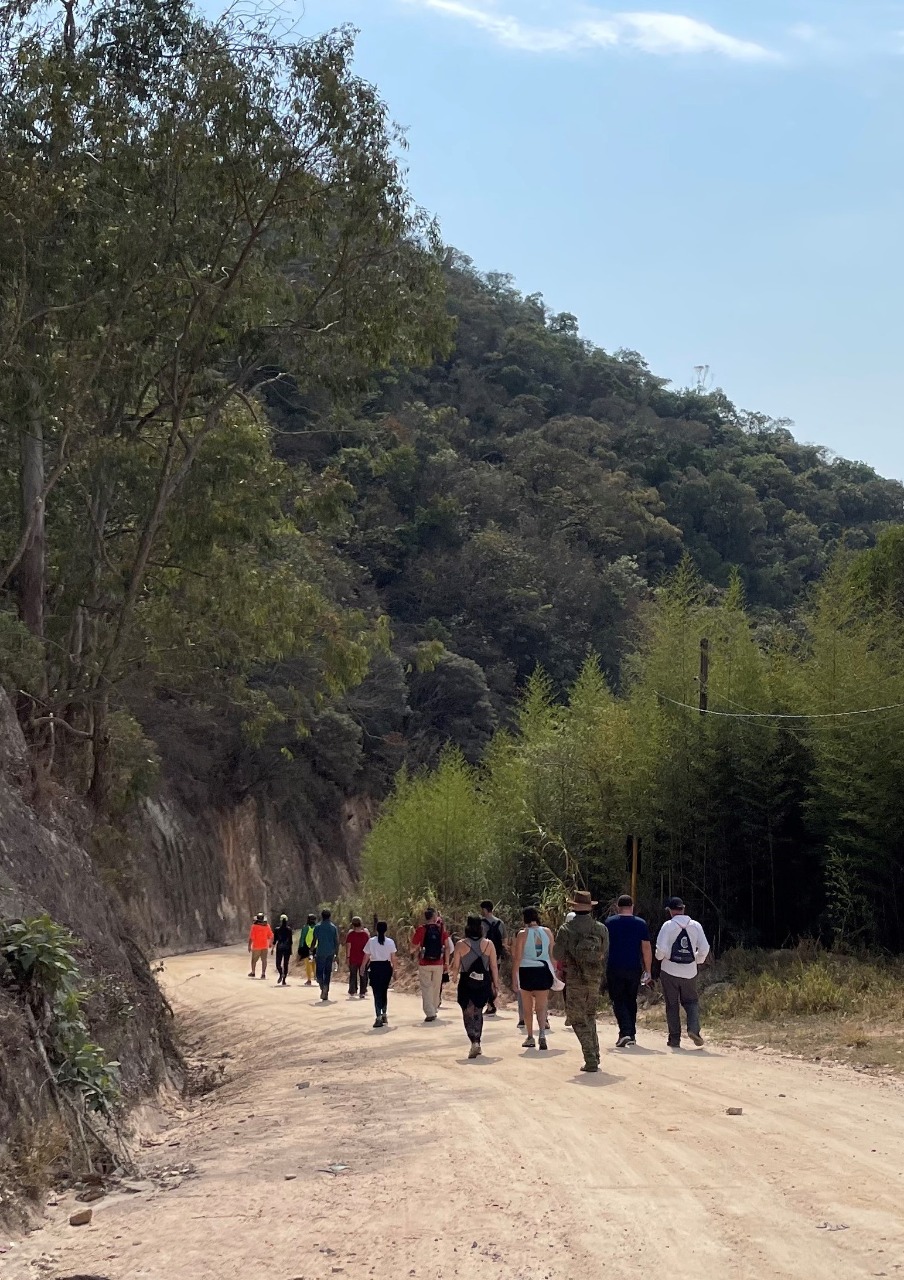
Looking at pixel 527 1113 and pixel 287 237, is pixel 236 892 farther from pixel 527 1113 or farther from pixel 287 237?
pixel 527 1113

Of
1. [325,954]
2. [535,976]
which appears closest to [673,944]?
[535,976]

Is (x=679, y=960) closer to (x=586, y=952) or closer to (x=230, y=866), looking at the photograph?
(x=586, y=952)

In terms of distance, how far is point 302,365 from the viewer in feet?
60.2

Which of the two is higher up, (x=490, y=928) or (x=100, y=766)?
(x=100, y=766)

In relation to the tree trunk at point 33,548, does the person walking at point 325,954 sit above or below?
below

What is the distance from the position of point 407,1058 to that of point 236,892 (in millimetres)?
33639

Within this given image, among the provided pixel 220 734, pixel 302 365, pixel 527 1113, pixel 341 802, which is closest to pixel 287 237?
pixel 302 365

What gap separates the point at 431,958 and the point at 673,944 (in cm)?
447

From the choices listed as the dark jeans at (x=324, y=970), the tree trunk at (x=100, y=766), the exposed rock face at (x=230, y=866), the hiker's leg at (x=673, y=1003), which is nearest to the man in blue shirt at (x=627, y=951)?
the hiker's leg at (x=673, y=1003)

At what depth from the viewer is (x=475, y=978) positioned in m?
13.8

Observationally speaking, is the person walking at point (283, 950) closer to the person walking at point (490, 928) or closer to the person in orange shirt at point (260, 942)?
the person in orange shirt at point (260, 942)

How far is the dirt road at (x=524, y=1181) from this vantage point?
6.57 metres

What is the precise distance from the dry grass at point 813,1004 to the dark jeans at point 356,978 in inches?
212

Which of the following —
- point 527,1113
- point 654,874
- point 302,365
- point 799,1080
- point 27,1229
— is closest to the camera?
point 27,1229
